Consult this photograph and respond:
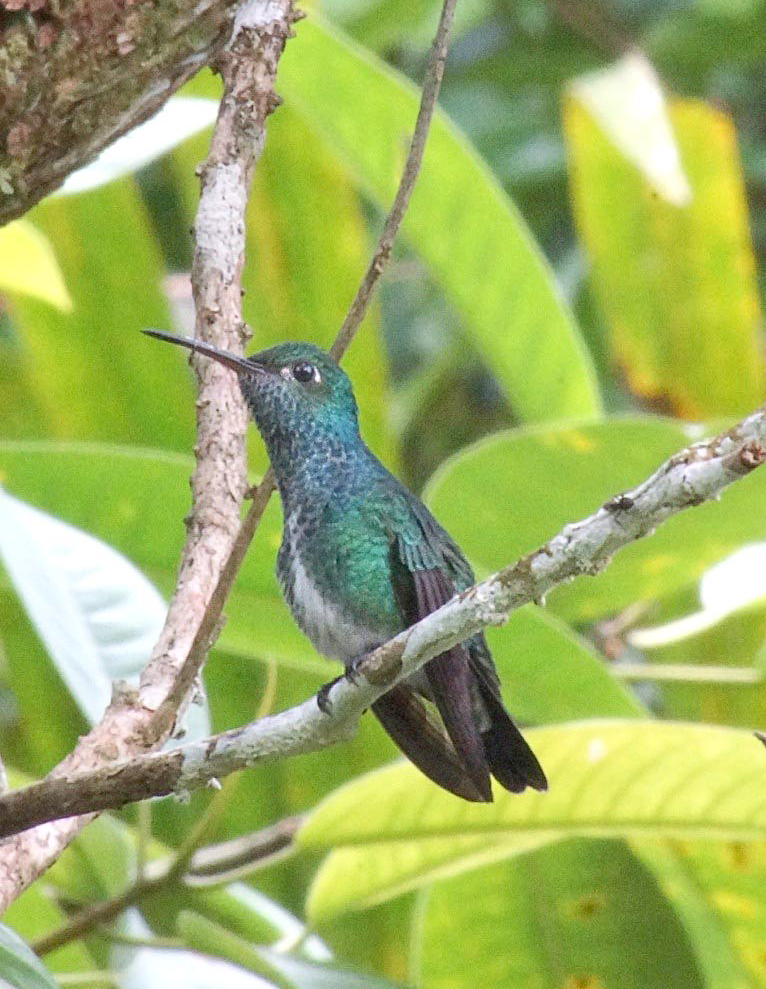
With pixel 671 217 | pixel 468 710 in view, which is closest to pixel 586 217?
pixel 671 217

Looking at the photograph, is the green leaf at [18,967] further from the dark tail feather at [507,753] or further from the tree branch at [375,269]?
the dark tail feather at [507,753]

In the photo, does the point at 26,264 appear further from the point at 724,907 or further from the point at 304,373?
the point at 724,907

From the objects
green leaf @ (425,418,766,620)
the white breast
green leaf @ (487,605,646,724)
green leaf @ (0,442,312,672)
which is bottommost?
the white breast

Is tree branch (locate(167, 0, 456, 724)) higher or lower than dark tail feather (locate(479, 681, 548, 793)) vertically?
higher

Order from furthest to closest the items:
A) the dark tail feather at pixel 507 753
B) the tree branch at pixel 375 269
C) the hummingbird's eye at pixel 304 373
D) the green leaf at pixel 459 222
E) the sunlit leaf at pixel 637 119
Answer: the sunlit leaf at pixel 637 119, the green leaf at pixel 459 222, the hummingbird's eye at pixel 304 373, the dark tail feather at pixel 507 753, the tree branch at pixel 375 269

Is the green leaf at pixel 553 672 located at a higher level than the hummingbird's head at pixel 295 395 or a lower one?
lower

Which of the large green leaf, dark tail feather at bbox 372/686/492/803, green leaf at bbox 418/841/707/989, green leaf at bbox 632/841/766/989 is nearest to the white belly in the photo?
dark tail feather at bbox 372/686/492/803

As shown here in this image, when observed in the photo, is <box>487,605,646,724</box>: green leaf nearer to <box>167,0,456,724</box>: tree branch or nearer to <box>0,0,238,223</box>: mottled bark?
<box>167,0,456,724</box>: tree branch

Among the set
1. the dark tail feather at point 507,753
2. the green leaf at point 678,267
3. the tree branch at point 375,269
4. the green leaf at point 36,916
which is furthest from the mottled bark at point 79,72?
the green leaf at point 678,267
